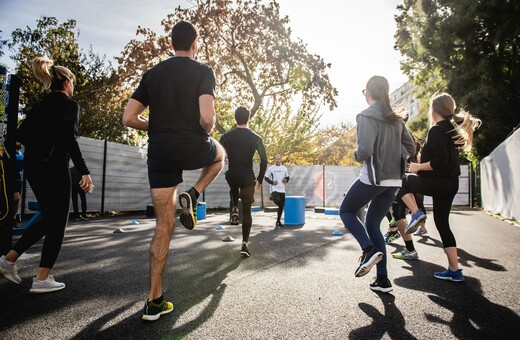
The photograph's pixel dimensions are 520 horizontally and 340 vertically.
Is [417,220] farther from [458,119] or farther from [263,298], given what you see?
[263,298]

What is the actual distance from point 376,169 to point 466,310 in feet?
4.23

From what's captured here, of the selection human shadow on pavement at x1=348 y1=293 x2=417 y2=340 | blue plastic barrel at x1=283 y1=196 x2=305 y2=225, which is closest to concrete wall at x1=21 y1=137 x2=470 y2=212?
blue plastic barrel at x1=283 y1=196 x2=305 y2=225

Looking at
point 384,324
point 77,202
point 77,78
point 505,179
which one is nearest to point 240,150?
point 384,324

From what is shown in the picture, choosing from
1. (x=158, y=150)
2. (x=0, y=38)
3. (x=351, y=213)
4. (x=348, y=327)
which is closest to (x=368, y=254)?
(x=351, y=213)

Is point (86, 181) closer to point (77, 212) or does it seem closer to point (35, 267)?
point (35, 267)

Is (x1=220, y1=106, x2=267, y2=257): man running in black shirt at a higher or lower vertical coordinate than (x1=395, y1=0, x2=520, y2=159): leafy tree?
lower

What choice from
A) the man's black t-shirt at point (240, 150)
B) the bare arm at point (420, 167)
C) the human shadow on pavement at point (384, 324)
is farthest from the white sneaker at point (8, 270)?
the bare arm at point (420, 167)

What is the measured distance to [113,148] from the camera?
11992 millimetres

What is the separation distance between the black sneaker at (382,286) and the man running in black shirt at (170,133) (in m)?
1.82

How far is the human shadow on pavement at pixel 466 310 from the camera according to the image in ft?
7.48

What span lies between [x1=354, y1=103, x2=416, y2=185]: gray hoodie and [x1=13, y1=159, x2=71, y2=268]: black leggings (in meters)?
2.59

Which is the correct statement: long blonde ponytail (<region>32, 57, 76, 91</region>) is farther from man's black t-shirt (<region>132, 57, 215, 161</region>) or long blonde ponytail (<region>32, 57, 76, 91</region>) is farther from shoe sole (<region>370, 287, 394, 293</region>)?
shoe sole (<region>370, 287, 394, 293</region>)

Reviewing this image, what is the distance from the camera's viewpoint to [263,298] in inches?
114

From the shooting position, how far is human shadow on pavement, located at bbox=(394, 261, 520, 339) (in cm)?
228
